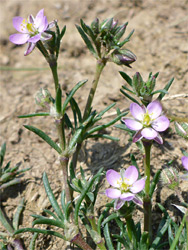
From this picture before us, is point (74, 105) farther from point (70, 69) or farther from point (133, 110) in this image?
point (70, 69)

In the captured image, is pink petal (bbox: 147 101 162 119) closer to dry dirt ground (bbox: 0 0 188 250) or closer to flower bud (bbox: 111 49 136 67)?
flower bud (bbox: 111 49 136 67)

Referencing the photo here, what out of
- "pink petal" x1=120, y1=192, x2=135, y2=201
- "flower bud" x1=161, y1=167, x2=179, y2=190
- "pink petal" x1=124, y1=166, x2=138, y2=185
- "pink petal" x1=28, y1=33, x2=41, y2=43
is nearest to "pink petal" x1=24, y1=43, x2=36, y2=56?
"pink petal" x1=28, y1=33, x2=41, y2=43

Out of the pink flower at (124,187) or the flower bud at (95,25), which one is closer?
the pink flower at (124,187)

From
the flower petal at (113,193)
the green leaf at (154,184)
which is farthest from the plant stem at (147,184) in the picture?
the flower petal at (113,193)

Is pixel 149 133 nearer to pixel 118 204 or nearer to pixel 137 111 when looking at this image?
pixel 137 111

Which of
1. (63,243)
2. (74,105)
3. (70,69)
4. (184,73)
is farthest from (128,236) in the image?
(70,69)

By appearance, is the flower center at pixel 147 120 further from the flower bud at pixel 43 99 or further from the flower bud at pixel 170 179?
the flower bud at pixel 43 99
